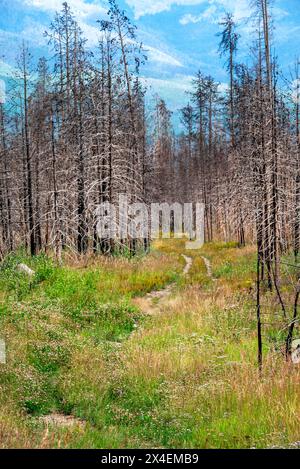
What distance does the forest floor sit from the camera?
5.92m

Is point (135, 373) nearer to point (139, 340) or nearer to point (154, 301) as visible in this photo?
point (139, 340)

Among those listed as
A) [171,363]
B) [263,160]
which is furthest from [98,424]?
[263,160]

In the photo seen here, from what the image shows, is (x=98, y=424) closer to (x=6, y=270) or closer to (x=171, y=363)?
(x=171, y=363)

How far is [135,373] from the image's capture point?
8.00m

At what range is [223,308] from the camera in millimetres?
12484

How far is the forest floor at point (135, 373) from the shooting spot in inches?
233

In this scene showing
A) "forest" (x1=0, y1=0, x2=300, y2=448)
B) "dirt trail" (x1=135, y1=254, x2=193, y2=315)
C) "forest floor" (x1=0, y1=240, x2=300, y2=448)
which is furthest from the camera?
"dirt trail" (x1=135, y1=254, x2=193, y2=315)

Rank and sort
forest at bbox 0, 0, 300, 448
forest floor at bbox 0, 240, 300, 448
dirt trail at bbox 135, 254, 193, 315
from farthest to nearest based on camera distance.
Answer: dirt trail at bbox 135, 254, 193, 315, forest at bbox 0, 0, 300, 448, forest floor at bbox 0, 240, 300, 448

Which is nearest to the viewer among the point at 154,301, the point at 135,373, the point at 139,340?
the point at 135,373

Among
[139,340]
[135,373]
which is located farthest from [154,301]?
[135,373]

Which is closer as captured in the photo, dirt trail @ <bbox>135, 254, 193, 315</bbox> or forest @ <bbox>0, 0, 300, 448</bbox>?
forest @ <bbox>0, 0, 300, 448</bbox>

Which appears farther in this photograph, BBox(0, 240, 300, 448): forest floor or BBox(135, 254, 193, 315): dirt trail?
BBox(135, 254, 193, 315): dirt trail

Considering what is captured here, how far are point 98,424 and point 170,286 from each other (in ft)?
37.1
